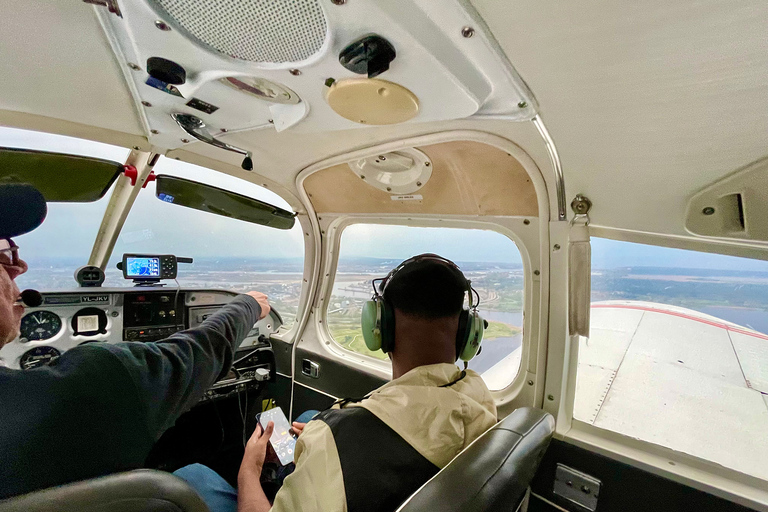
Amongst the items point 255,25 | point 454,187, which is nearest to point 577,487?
point 454,187

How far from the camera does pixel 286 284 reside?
11.3ft

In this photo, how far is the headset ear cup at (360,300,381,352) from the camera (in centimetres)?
143

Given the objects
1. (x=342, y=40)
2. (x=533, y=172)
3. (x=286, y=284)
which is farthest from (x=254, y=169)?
(x=533, y=172)

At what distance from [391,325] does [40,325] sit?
2.49m

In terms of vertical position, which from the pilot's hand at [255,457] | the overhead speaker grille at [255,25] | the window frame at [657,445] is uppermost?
the overhead speaker grille at [255,25]

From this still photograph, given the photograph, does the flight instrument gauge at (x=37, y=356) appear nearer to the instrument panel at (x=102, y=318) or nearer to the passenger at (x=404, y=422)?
the instrument panel at (x=102, y=318)

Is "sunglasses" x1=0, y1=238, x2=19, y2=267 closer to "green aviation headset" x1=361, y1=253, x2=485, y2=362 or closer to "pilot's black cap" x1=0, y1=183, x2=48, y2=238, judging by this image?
"pilot's black cap" x1=0, y1=183, x2=48, y2=238

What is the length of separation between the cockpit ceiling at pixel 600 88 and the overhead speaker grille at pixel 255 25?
0.08 meters

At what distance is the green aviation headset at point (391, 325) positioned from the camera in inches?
55.1

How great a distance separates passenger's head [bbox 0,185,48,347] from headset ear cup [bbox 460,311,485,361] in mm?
1526

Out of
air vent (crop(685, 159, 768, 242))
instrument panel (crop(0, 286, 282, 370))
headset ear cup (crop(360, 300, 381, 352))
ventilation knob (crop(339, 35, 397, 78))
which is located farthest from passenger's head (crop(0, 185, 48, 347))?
air vent (crop(685, 159, 768, 242))

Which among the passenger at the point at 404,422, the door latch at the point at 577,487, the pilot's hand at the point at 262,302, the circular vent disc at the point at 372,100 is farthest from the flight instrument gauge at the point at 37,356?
the door latch at the point at 577,487

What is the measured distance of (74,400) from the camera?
875 mm

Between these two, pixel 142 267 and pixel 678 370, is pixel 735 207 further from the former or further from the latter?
pixel 142 267
